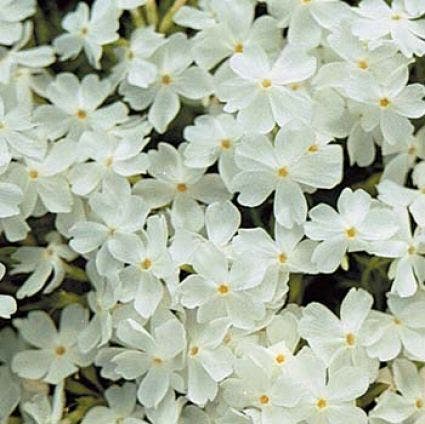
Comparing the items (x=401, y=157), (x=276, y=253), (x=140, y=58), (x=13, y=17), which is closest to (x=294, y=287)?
(x=276, y=253)

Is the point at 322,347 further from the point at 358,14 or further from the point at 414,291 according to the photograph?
the point at 358,14

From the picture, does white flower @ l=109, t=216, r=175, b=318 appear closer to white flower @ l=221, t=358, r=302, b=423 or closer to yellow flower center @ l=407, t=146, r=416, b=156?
white flower @ l=221, t=358, r=302, b=423

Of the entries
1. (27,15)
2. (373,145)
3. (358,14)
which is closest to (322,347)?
(373,145)

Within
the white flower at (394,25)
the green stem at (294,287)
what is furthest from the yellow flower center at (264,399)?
the white flower at (394,25)

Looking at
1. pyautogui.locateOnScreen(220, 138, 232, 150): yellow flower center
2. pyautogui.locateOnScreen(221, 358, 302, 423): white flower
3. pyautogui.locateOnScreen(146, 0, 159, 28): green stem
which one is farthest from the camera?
pyautogui.locateOnScreen(146, 0, 159, 28): green stem

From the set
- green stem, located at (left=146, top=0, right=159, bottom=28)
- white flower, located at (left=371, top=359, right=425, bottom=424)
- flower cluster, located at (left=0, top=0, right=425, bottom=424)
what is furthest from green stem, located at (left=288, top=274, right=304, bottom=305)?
green stem, located at (left=146, top=0, right=159, bottom=28)

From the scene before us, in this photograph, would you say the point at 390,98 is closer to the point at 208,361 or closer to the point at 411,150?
the point at 411,150
